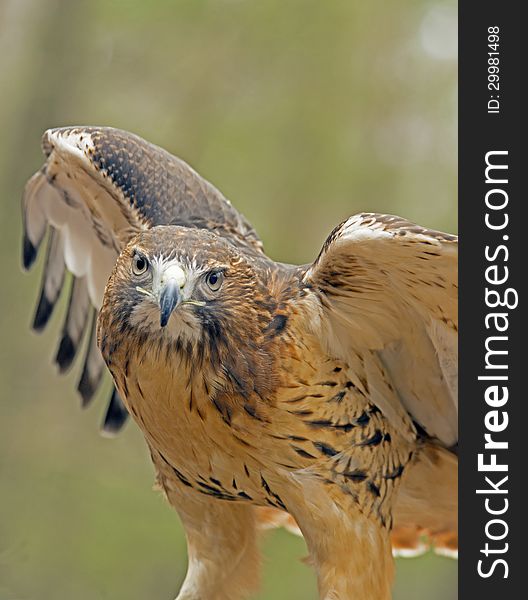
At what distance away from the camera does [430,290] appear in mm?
2227

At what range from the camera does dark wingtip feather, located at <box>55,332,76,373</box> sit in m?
3.53

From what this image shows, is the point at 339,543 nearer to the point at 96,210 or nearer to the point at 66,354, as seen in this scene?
the point at 96,210

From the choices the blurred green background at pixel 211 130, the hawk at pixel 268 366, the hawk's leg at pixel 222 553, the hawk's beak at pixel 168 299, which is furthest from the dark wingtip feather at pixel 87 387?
the blurred green background at pixel 211 130

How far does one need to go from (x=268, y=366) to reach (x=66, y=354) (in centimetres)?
148

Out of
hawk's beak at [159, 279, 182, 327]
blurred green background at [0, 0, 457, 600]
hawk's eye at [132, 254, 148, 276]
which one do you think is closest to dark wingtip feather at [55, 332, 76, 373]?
hawk's eye at [132, 254, 148, 276]

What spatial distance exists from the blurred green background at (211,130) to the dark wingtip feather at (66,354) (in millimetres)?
2111

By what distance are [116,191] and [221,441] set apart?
85cm

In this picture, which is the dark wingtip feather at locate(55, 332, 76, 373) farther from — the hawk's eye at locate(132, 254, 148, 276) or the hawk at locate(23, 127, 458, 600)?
the hawk's eye at locate(132, 254, 148, 276)

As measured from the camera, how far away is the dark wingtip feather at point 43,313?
→ 11.6ft

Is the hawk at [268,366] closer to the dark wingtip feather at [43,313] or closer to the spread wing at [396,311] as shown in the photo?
the spread wing at [396,311]

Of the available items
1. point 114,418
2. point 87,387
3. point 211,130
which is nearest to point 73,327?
point 87,387

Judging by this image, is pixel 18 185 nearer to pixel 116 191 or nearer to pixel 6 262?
pixel 6 262

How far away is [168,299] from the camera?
1949 mm

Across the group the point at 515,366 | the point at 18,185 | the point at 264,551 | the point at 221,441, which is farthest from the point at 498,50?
the point at 18,185
